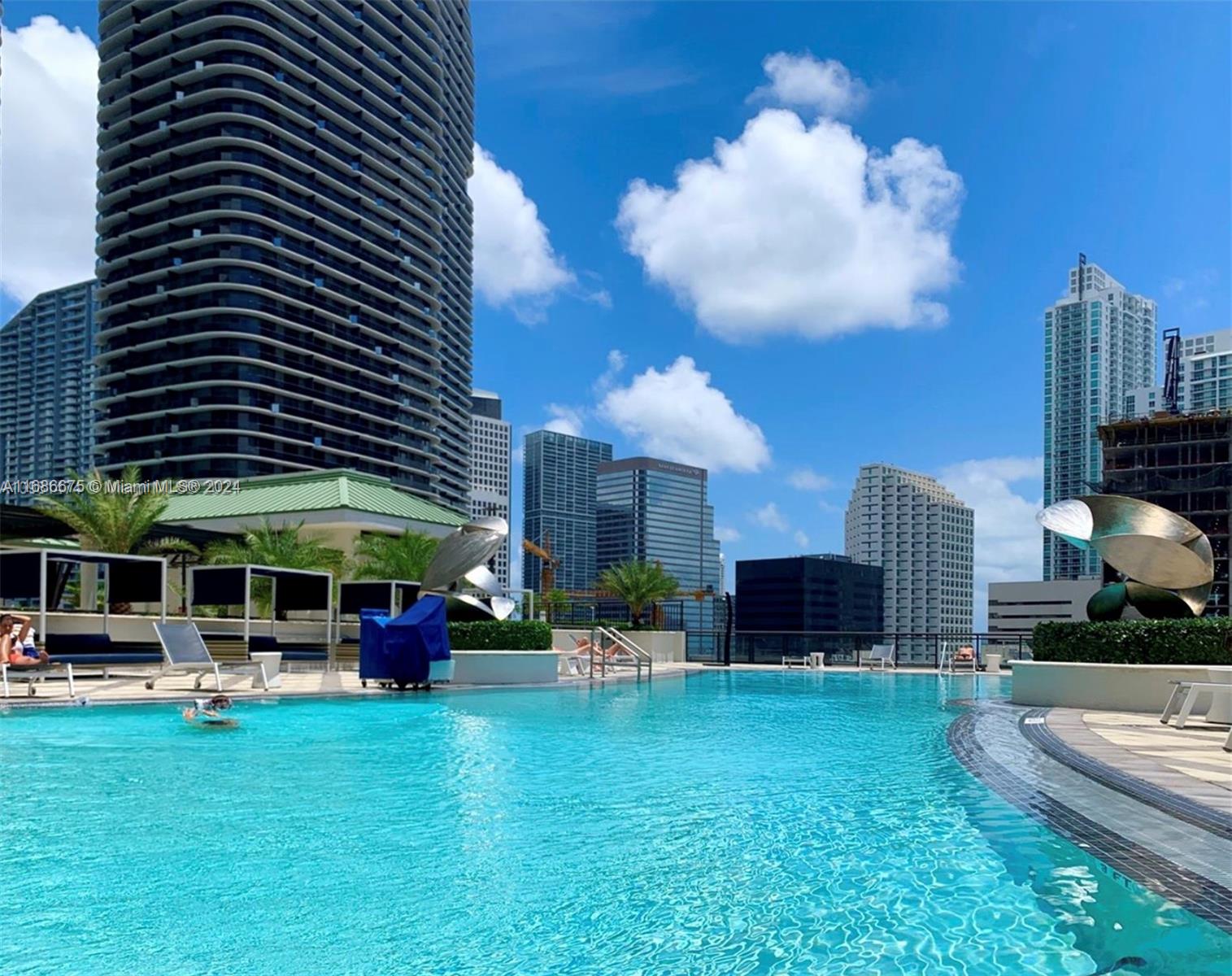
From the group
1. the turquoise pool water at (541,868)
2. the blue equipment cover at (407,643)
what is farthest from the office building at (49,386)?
the turquoise pool water at (541,868)

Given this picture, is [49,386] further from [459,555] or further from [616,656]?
[459,555]

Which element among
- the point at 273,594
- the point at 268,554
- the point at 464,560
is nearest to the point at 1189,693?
the point at 464,560

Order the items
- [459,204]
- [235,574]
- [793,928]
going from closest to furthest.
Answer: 1. [793,928]
2. [235,574]
3. [459,204]

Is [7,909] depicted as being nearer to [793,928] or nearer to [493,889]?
[493,889]

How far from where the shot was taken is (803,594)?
116312 millimetres

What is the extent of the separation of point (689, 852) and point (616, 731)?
21.2ft

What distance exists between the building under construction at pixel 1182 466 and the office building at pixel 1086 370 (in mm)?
64209

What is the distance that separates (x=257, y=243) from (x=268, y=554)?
5840 centimetres

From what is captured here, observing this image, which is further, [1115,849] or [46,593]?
[46,593]

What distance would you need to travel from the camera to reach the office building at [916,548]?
165750 mm

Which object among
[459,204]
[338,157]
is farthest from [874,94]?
[459,204]

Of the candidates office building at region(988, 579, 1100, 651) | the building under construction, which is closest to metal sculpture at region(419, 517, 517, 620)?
the building under construction

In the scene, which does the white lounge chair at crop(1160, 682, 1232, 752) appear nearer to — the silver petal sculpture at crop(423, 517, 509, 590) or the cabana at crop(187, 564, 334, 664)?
the silver petal sculpture at crop(423, 517, 509, 590)

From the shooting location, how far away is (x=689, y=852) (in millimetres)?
5906
